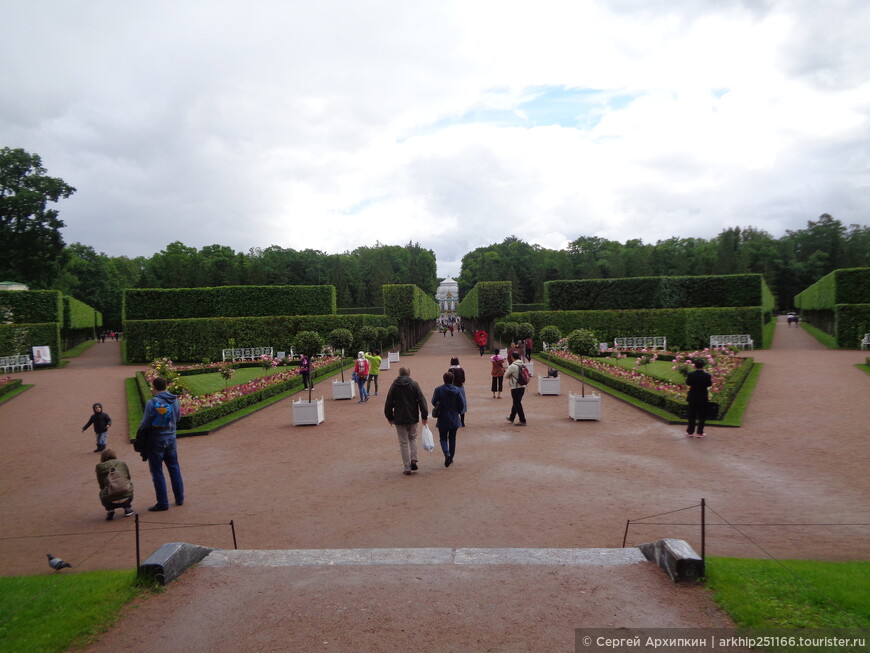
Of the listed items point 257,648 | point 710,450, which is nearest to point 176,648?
point 257,648

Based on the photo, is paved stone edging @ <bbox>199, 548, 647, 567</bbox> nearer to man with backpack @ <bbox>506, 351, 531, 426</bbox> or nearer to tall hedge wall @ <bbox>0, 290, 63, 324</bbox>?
man with backpack @ <bbox>506, 351, 531, 426</bbox>

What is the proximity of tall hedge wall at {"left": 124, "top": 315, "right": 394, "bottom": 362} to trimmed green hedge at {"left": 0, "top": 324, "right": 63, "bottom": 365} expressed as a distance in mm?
3762

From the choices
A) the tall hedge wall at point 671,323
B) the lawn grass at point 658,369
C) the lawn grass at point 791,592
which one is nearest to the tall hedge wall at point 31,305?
the tall hedge wall at point 671,323

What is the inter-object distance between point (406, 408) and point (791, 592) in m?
Result: 5.55

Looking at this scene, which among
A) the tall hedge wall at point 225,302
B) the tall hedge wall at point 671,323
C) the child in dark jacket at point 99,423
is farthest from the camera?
the tall hedge wall at point 225,302

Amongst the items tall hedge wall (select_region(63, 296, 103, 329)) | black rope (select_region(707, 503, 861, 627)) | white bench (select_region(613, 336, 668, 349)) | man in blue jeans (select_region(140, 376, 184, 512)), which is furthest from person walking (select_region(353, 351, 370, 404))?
tall hedge wall (select_region(63, 296, 103, 329))

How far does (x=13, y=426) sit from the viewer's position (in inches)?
620

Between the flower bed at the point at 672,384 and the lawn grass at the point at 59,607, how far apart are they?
1194 cm

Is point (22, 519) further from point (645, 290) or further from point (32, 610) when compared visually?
point (645, 290)

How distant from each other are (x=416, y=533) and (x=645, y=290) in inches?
1448

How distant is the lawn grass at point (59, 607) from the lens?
424cm

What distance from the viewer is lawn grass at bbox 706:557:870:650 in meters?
4.08

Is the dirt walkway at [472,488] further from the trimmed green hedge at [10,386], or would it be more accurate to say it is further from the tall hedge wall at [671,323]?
the tall hedge wall at [671,323]

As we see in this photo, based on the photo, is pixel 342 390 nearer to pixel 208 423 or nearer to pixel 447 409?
pixel 208 423
